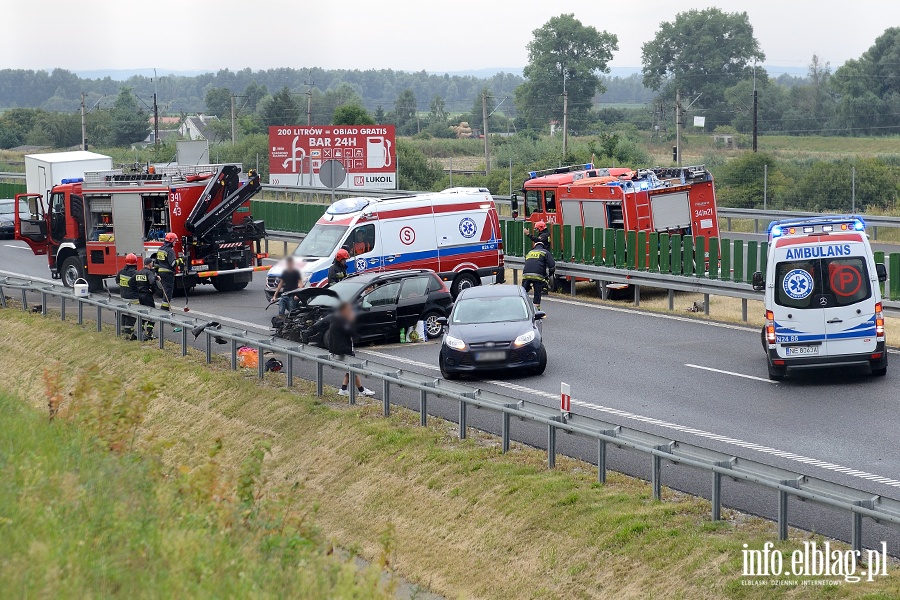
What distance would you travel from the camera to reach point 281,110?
3649 inches

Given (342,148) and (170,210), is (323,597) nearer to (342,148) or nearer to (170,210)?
(170,210)

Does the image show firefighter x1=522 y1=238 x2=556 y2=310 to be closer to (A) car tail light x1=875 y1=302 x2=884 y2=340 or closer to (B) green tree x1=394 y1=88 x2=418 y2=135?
(A) car tail light x1=875 y1=302 x2=884 y2=340

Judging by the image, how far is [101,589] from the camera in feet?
22.8

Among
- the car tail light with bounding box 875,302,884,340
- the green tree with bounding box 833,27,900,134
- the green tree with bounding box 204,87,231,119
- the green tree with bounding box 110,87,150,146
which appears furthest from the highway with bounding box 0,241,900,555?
the green tree with bounding box 110,87,150,146

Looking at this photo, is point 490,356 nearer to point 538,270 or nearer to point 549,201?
point 538,270

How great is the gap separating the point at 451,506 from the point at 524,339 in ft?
18.7

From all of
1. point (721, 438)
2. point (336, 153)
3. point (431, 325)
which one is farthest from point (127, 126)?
point (721, 438)

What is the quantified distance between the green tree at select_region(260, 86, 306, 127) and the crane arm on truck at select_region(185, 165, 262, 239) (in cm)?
6582

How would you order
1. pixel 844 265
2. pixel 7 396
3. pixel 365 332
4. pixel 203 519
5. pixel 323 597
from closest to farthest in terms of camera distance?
1. pixel 323 597
2. pixel 203 519
3. pixel 7 396
4. pixel 844 265
5. pixel 365 332

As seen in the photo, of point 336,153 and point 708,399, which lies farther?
point 336,153

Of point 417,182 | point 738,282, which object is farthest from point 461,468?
point 417,182

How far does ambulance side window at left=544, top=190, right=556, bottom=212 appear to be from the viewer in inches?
1161

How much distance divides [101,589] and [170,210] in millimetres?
20360

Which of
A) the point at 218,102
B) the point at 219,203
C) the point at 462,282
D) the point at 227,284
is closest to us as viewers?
the point at 462,282
